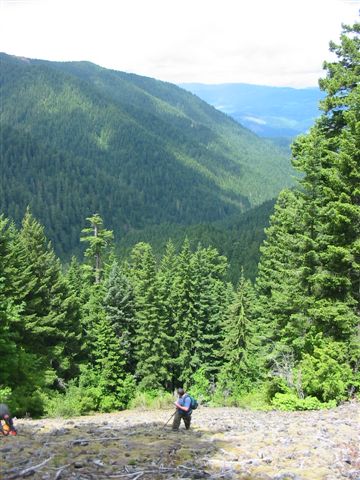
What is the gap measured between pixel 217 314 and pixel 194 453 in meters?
34.0

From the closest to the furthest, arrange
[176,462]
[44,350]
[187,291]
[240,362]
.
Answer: [176,462]
[44,350]
[240,362]
[187,291]

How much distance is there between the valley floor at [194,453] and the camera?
8.60m

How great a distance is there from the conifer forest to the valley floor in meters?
4.87

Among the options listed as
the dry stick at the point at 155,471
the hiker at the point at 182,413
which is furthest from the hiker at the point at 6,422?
the dry stick at the point at 155,471

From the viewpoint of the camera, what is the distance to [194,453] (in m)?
10.0

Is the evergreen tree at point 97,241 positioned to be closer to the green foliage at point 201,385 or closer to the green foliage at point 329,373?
the green foliage at point 201,385

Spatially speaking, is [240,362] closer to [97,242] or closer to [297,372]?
[97,242]

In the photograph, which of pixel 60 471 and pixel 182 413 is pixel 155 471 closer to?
pixel 60 471

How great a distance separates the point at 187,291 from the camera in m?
42.2

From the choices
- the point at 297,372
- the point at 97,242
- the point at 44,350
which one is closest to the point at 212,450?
the point at 297,372

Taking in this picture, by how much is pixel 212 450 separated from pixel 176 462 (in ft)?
4.11

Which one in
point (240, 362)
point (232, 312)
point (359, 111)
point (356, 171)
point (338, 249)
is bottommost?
point (240, 362)

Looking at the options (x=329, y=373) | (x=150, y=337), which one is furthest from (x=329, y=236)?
(x=150, y=337)

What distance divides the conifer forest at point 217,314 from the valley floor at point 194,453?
4865 mm
